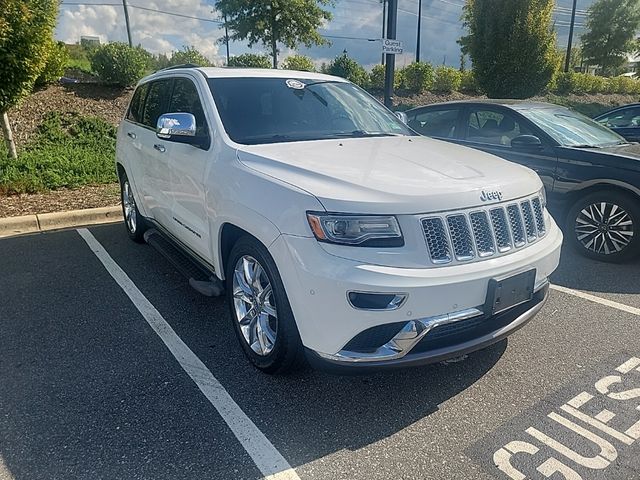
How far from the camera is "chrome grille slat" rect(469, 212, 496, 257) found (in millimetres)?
2580

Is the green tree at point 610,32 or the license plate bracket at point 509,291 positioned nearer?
the license plate bracket at point 509,291

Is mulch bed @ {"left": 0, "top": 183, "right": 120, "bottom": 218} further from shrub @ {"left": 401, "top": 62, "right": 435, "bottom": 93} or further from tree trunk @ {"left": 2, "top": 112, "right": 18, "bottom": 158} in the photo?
shrub @ {"left": 401, "top": 62, "right": 435, "bottom": 93}

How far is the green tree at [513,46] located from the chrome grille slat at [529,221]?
15054 millimetres

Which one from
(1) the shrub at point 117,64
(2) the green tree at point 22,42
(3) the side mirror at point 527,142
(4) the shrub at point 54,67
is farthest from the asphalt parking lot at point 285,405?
(1) the shrub at point 117,64

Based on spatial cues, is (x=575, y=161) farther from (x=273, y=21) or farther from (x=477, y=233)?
(x=273, y=21)

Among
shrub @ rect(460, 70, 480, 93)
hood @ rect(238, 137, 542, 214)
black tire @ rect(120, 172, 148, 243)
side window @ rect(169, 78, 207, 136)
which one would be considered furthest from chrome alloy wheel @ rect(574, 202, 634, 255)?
shrub @ rect(460, 70, 480, 93)

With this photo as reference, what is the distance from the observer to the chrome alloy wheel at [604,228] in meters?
5.04

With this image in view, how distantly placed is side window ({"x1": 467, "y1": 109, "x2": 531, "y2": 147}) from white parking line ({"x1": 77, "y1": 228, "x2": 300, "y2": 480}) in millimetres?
4465

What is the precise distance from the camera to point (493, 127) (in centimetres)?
618

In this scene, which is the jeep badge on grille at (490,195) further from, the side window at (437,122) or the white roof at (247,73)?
the side window at (437,122)

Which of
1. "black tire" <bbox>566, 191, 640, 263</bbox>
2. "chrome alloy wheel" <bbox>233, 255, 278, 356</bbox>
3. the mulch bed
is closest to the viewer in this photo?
"chrome alloy wheel" <bbox>233, 255, 278, 356</bbox>

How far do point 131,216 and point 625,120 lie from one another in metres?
9.53

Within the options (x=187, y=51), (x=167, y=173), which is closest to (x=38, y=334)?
(x=167, y=173)

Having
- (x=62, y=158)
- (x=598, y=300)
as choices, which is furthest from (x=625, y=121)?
(x=62, y=158)
